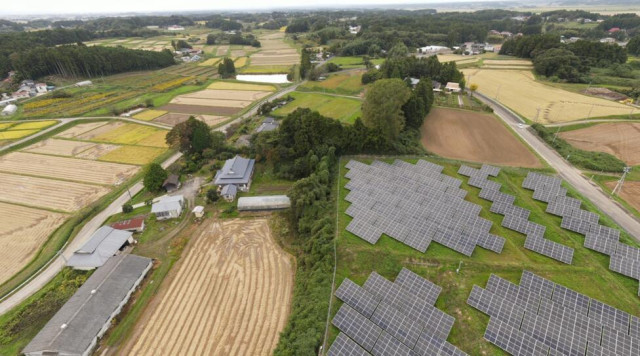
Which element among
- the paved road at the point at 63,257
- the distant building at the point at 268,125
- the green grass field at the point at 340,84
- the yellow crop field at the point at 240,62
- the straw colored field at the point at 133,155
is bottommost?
the paved road at the point at 63,257

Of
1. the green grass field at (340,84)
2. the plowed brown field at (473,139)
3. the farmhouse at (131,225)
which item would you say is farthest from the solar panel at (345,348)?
the green grass field at (340,84)

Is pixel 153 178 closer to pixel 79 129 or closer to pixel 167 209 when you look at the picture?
pixel 167 209

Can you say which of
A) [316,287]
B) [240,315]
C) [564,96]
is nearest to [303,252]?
[316,287]

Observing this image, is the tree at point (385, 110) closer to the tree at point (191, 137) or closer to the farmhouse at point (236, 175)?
the farmhouse at point (236, 175)

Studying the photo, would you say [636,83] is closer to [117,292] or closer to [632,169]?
[632,169]

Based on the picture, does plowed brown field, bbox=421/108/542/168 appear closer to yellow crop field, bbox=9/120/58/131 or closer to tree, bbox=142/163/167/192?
tree, bbox=142/163/167/192
